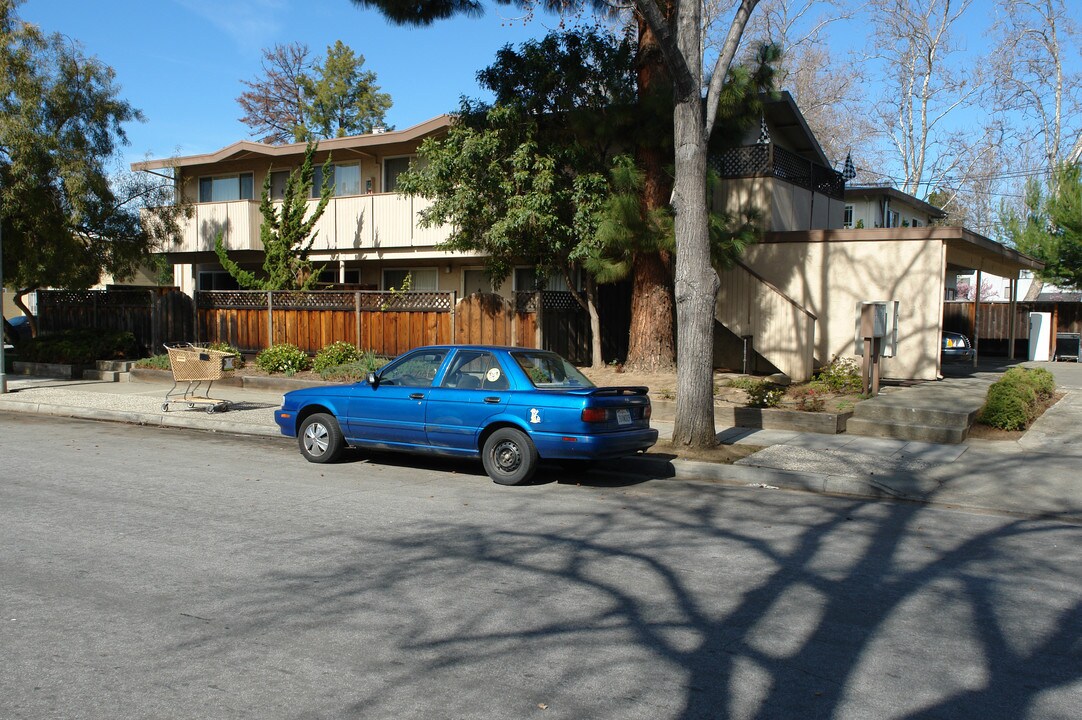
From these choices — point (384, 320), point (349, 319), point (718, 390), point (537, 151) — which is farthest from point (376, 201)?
point (718, 390)

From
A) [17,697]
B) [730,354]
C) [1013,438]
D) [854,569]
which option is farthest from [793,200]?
[17,697]

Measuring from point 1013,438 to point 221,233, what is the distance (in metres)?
21.5

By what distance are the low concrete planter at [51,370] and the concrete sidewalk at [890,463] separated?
18.2ft

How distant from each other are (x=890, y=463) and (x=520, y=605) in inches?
269

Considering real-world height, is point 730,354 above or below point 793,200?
below

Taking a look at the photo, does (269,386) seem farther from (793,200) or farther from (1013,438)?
(1013,438)

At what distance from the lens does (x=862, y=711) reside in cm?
422

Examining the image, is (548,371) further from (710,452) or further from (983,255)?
(983,255)

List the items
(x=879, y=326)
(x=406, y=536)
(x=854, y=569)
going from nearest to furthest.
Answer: (x=854, y=569)
(x=406, y=536)
(x=879, y=326)

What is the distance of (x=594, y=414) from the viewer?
30.6 ft

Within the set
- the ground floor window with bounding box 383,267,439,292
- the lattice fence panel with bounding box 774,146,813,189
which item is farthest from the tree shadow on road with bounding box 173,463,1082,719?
the ground floor window with bounding box 383,267,439,292

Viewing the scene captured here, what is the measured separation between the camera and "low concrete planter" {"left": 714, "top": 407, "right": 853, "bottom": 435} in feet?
42.9

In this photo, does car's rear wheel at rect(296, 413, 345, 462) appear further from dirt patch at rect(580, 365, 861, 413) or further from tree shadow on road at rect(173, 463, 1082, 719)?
dirt patch at rect(580, 365, 861, 413)

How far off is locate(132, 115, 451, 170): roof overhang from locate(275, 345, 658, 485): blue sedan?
1223cm
